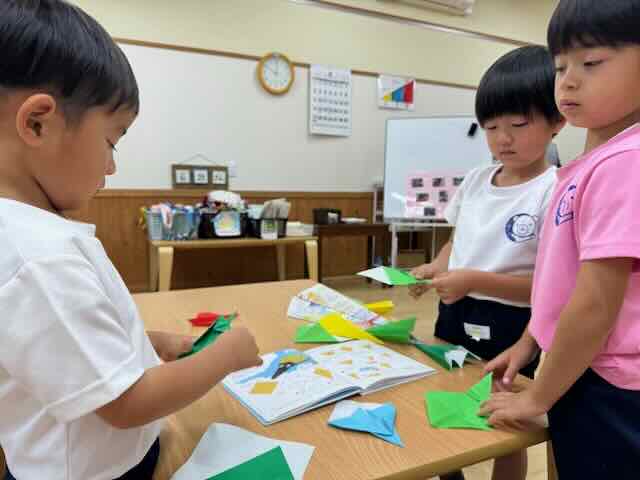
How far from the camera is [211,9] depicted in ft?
11.1

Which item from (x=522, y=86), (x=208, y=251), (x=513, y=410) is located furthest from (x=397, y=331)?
(x=208, y=251)

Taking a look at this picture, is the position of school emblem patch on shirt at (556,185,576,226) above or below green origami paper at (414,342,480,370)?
above

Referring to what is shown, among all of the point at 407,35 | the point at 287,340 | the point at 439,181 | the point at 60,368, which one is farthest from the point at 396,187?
the point at 60,368

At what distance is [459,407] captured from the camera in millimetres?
616

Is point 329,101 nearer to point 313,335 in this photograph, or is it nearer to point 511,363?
point 313,335

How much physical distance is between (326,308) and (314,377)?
0.38 m

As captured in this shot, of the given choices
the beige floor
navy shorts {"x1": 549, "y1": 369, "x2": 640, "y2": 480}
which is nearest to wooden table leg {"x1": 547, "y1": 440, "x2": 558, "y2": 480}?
navy shorts {"x1": 549, "y1": 369, "x2": 640, "y2": 480}

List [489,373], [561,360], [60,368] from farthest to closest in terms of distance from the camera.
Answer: [489,373], [561,360], [60,368]

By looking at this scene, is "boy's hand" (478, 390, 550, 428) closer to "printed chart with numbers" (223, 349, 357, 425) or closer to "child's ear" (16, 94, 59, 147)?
"printed chart with numbers" (223, 349, 357, 425)

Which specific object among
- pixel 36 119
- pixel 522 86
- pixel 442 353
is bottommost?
pixel 442 353

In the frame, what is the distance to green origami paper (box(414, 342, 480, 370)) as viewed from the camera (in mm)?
762

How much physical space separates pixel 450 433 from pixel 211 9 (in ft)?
11.8

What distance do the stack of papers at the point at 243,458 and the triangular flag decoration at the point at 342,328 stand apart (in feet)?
1.22

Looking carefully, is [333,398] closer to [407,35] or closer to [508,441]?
[508,441]
